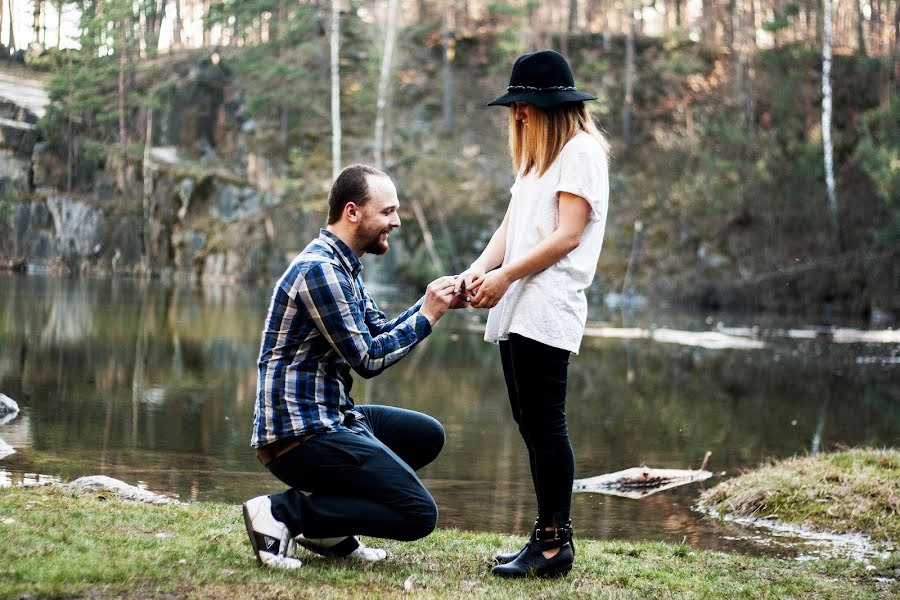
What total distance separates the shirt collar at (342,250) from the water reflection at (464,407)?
2.73m

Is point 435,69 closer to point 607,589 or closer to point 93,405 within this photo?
point 93,405

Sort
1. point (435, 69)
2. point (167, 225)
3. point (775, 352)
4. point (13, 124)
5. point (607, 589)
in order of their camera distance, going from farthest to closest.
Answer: point (435, 69)
point (167, 225)
point (13, 124)
point (775, 352)
point (607, 589)

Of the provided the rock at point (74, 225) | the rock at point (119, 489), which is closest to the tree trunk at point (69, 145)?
the rock at point (74, 225)

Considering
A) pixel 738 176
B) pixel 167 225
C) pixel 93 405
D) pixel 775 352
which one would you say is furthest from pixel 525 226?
pixel 167 225

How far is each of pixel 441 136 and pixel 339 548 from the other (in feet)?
135

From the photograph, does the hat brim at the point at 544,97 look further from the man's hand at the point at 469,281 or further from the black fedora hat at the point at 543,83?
the man's hand at the point at 469,281

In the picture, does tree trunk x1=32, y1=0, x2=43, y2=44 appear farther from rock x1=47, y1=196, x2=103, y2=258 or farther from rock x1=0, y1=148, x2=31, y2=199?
rock x1=47, y1=196, x2=103, y2=258

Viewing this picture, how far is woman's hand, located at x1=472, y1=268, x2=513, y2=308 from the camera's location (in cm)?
452

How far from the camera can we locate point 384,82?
42.1 meters

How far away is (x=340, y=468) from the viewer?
439cm

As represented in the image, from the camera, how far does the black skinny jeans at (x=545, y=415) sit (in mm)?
4535

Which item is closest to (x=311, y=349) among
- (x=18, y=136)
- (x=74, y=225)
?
(x=18, y=136)

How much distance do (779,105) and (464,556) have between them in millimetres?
33416

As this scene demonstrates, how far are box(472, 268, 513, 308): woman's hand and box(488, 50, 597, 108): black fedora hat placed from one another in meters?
0.71
